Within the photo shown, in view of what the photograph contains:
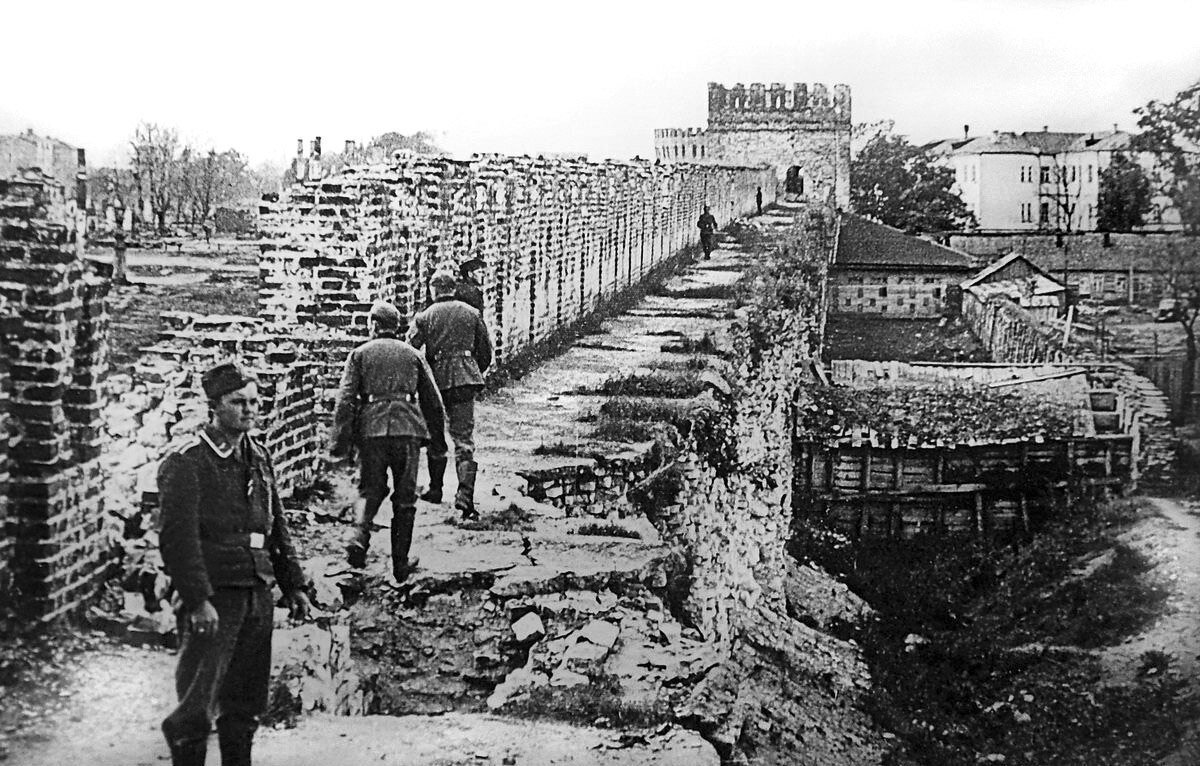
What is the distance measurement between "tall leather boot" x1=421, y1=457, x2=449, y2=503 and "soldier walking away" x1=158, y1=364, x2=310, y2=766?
0.62 m

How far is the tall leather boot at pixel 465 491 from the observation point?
3848 mm

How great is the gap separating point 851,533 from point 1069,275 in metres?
1.09

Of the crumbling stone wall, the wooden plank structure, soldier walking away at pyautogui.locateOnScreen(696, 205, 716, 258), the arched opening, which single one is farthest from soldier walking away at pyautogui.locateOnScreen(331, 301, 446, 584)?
soldier walking away at pyautogui.locateOnScreen(696, 205, 716, 258)

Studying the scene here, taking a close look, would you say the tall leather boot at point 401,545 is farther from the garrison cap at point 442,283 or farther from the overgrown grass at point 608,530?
the garrison cap at point 442,283

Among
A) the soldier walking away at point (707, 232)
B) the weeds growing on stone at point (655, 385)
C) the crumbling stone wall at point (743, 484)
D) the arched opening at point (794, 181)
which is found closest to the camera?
the crumbling stone wall at point (743, 484)

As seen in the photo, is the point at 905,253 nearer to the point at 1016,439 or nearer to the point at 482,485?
the point at 1016,439

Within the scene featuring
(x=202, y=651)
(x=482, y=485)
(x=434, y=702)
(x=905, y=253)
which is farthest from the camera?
(x=905, y=253)

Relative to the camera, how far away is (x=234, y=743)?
10.5 feet

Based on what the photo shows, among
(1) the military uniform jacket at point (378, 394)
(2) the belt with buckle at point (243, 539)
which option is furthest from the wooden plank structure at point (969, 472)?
(2) the belt with buckle at point (243, 539)

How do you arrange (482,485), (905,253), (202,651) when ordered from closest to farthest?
1. (202,651)
2. (482,485)
3. (905,253)

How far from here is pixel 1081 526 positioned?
→ 4.18 m

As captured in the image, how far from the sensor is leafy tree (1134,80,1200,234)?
13.7ft

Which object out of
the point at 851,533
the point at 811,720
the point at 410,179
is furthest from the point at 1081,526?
the point at 410,179

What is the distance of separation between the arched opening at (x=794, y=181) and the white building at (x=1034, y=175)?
1314mm
